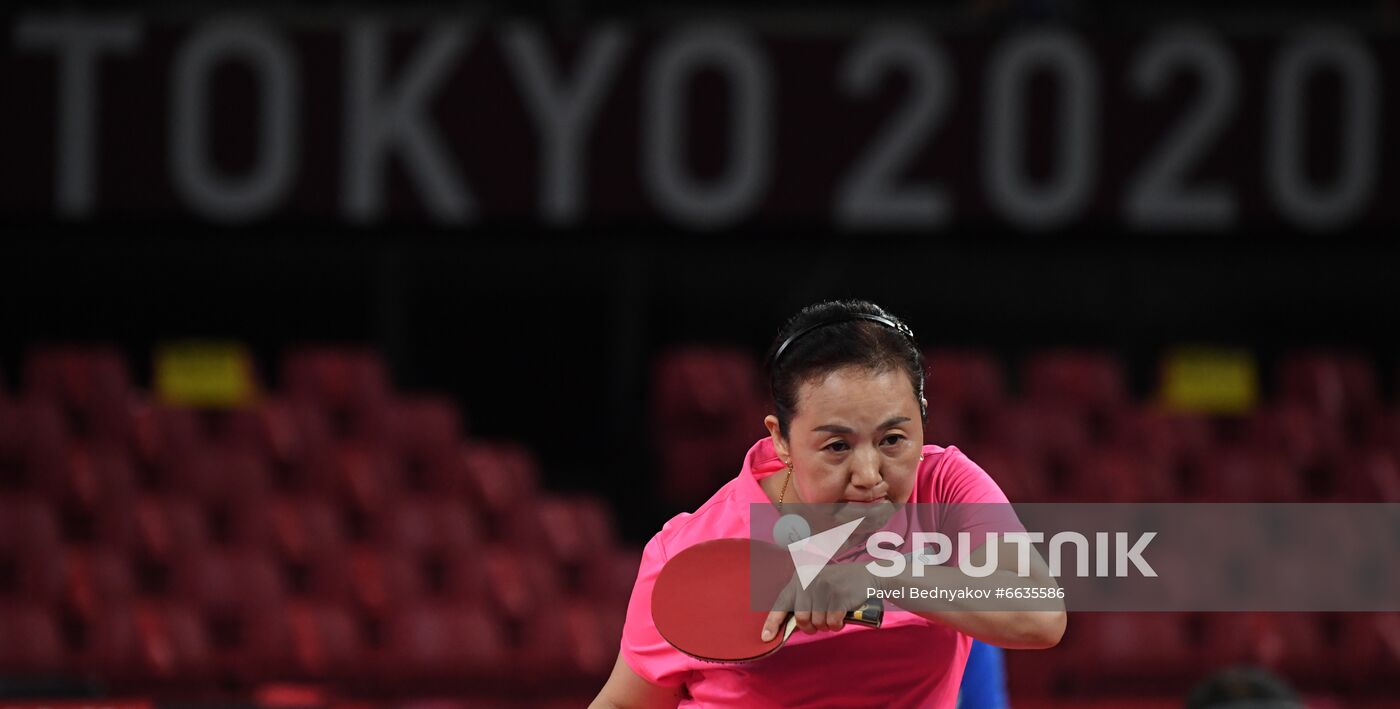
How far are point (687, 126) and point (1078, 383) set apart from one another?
1903 millimetres

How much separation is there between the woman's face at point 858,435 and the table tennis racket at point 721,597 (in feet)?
0.28

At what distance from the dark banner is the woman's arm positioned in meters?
4.13

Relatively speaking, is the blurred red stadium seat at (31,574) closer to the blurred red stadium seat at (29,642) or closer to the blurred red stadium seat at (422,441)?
the blurred red stadium seat at (29,642)

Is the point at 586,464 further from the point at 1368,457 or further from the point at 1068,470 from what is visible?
the point at 1368,457

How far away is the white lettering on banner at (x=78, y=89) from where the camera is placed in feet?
18.5

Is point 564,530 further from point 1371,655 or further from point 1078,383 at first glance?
point 1371,655

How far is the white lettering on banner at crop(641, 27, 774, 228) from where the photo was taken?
581cm

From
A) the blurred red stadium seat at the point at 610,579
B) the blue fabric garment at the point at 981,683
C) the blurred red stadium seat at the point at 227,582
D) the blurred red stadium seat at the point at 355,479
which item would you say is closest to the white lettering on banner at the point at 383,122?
the blurred red stadium seat at the point at 355,479

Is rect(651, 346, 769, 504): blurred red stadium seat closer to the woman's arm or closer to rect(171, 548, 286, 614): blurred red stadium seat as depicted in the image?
rect(171, 548, 286, 614): blurred red stadium seat

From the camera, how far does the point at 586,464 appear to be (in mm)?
7086

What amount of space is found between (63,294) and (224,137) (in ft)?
5.34

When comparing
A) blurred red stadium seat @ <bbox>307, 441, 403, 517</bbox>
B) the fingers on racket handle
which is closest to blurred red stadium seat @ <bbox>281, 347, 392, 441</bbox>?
blurred red stadium seat @ <bbox>307, 441, 403, 517</bbox>

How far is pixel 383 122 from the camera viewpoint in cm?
572

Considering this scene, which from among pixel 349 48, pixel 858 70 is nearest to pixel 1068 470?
pixel 858 70
